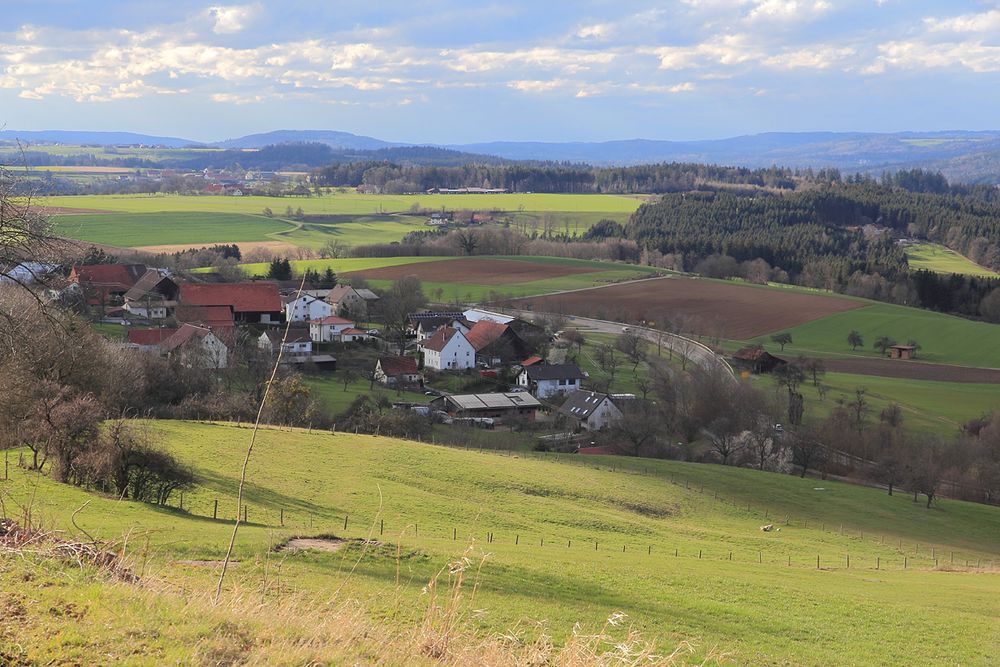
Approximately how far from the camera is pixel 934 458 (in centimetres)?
4684

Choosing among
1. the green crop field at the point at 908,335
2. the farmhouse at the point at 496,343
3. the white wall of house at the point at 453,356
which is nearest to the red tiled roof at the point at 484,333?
the farmhouse at the point at 496,343

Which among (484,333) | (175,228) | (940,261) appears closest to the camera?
(484,333)

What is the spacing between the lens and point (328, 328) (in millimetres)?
71750

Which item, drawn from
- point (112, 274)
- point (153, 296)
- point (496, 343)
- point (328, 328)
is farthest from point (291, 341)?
point (112, 274)

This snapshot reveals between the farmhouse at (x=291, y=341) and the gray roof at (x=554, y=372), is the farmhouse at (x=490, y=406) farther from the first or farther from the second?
the farmhouse at (x=291, y=341)

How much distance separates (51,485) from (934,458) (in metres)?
43.0

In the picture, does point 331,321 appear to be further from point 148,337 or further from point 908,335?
point 908,335

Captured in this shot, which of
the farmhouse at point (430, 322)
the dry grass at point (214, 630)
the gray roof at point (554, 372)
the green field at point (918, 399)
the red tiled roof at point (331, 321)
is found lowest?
the green field at point (918, 399)

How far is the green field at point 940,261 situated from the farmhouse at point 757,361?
236 feet

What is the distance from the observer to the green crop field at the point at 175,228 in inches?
4911

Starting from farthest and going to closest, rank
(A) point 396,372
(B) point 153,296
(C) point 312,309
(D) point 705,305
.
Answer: (D) point 705,305, (C) point 312,309, (B) point 153,296, (A) point 396,372

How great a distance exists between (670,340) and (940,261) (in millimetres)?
94432

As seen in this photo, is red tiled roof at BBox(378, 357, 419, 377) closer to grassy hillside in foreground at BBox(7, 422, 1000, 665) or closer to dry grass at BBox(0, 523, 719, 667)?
grassy hillside in foreground at BBox(7, 422, 1000, 665)

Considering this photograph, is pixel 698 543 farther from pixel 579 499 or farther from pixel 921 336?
pixel 921 336
